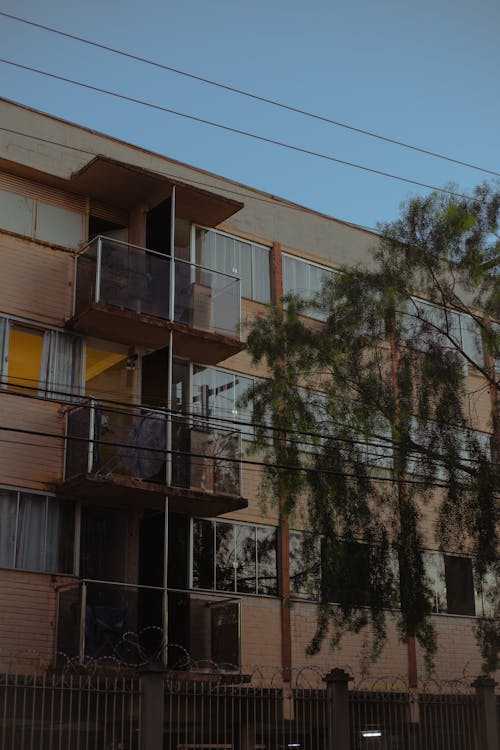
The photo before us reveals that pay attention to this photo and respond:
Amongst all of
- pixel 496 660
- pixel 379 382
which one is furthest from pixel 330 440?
pixel 496 660

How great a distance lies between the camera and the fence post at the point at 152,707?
1385 centimetres

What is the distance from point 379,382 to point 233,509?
12.7 feet

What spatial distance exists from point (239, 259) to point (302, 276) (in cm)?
198

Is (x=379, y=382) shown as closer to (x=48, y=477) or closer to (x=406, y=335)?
(x=406, y=335)

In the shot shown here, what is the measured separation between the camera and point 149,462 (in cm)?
2050

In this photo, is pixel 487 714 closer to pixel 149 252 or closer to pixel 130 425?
pixel 130 425

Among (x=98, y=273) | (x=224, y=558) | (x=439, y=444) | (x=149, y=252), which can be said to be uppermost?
(x=149, y=252)

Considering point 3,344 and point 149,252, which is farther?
point 149,252

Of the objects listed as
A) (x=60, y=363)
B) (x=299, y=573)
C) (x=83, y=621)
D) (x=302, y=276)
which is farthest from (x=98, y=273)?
(x=299, y=573)

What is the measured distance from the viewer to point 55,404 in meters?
20.9

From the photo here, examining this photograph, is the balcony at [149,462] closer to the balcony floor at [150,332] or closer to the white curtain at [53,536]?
the white curtain at [53,536]

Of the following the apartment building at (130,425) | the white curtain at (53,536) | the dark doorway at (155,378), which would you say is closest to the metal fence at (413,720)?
the apartment building at (130,425)

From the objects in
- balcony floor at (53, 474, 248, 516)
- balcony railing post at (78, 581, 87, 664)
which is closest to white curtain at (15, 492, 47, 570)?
balcony floor at (53, 474, 248, 516)

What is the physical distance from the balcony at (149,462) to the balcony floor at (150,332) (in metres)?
1.55
